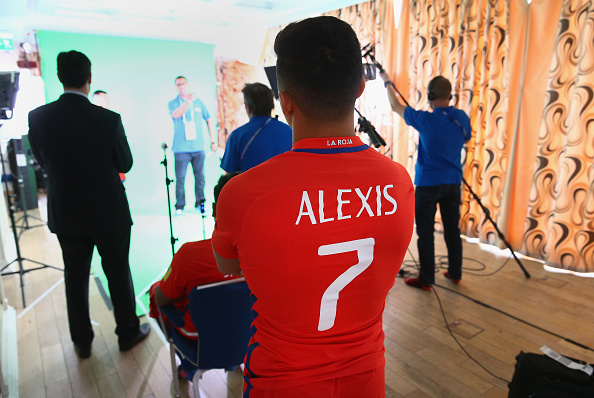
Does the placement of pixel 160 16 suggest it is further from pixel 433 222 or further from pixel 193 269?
pixel 193 269

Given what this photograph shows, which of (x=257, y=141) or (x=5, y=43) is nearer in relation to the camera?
(x=257, y=141)

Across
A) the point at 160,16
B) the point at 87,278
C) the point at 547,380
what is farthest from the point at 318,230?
the point at 160,16

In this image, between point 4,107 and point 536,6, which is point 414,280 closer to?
point 536,6

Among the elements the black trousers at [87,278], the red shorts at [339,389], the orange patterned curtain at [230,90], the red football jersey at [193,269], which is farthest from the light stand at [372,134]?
the orange patterned curtain at [230,90]

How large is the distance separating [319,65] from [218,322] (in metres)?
1.06

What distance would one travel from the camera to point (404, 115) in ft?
8.76

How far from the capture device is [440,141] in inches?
102

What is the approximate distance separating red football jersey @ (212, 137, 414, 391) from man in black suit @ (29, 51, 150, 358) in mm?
1424

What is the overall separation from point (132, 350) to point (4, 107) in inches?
68.9

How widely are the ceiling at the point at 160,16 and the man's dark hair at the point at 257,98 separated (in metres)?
2.56

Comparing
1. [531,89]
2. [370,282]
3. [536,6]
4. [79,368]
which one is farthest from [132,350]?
[536,6]

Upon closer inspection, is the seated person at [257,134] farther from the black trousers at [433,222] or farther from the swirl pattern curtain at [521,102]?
the swirl pattern curtain at [521,102]

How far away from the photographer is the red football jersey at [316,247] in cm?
65

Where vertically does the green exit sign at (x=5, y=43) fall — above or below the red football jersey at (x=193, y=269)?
above
